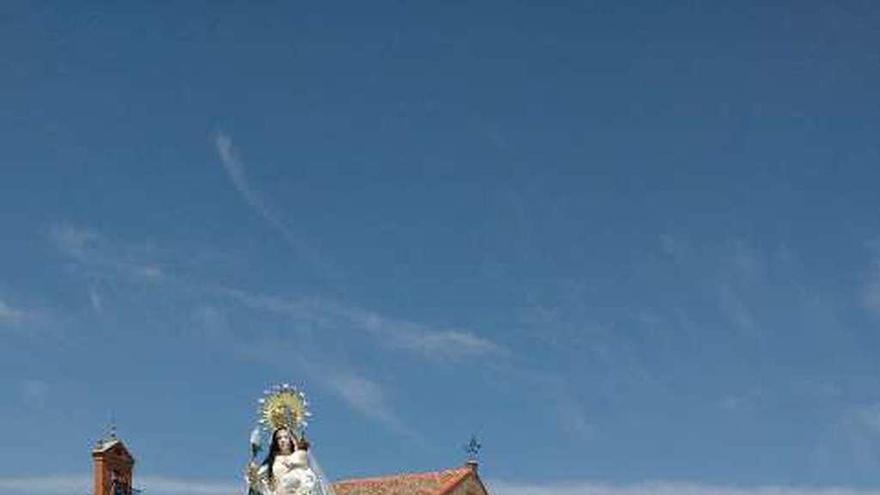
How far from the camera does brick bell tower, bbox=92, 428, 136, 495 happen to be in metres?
71.9

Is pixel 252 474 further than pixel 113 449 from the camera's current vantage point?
No

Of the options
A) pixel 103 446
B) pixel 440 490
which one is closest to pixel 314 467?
pixel 440 490

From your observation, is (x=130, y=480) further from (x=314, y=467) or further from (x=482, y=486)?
(x=314, y=467)

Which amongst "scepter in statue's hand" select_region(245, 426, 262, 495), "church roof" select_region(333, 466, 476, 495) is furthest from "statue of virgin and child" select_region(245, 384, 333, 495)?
"church roof" select_region(333, 466, 476, 495)

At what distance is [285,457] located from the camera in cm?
2642

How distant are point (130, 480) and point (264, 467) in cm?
4943

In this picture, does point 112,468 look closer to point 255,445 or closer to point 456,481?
point 456,481

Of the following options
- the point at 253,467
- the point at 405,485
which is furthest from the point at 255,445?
the point at 405,485

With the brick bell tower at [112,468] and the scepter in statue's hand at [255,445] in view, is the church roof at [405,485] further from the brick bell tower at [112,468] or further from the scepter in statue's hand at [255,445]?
the scepter in statue's hand at [255,445]

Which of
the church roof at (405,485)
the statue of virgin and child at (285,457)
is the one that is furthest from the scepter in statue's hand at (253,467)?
the church roof at (405,485)

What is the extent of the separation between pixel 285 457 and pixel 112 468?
4847 cm

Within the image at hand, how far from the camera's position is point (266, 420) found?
2686cm

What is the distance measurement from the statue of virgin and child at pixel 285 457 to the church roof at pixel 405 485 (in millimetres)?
41685

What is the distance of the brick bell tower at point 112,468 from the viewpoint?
71.9 metres
